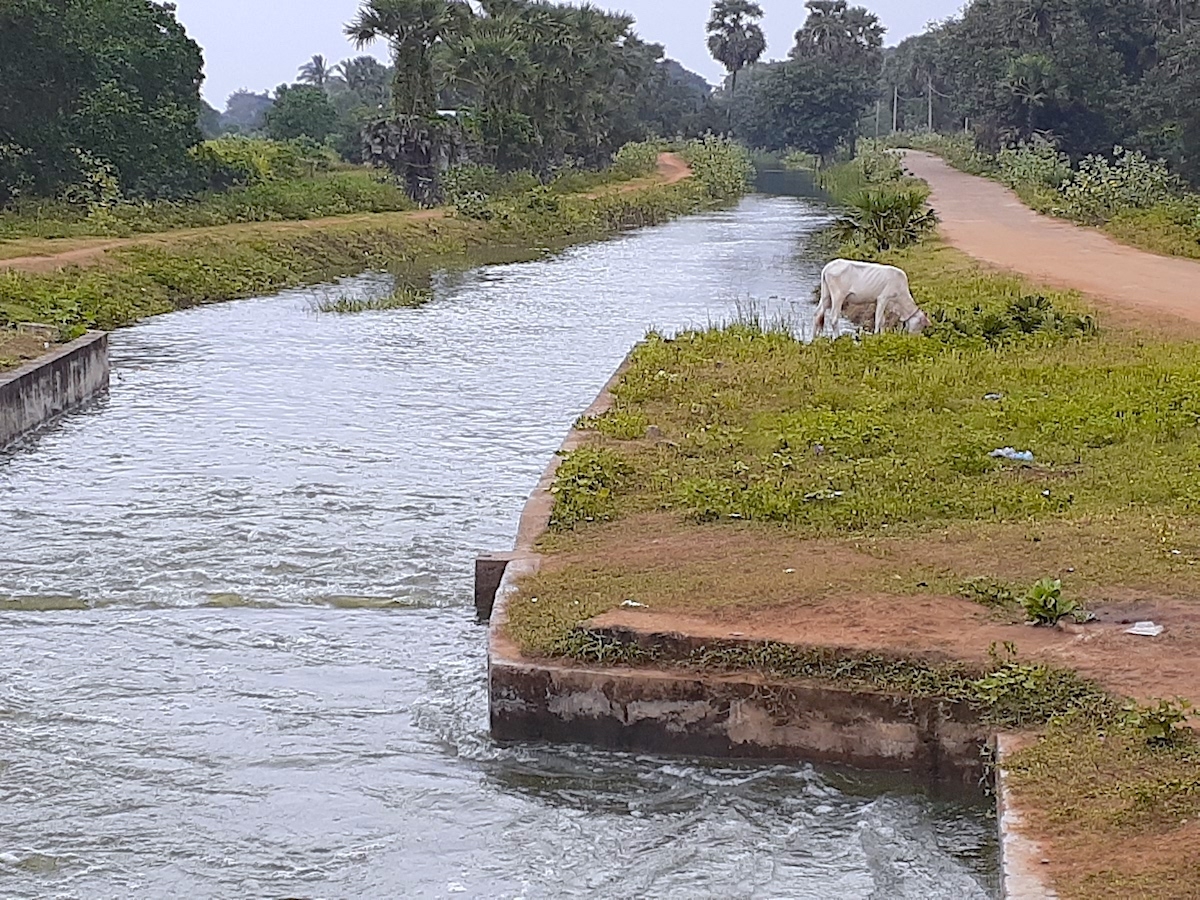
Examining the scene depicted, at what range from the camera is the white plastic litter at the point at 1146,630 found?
5.80 metres

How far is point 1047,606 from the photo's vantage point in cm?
593

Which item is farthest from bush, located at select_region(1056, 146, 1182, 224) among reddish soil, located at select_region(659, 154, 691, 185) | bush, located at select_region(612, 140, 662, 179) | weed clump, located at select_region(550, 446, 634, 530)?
bush, located at select_region(612, 140, 662, 179)

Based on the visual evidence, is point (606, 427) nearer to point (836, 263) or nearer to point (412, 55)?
point (836, 263)

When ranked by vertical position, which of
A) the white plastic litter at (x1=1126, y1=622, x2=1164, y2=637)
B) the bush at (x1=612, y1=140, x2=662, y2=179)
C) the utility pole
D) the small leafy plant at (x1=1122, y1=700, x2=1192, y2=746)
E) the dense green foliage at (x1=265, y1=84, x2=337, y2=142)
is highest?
the utility pole

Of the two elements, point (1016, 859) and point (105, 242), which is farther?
point (105, 242)

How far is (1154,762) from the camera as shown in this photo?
4703mm

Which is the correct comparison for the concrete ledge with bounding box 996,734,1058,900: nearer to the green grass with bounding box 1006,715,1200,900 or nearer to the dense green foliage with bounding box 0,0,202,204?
the green grass with bounding box 1006,715,1200,900

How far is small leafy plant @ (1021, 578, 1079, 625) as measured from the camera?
5938mm

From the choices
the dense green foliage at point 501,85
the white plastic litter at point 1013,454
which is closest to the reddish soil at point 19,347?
the white plastic litter at point 1013,454

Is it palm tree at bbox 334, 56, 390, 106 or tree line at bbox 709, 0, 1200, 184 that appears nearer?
tree line at bbox 709, 0, 1200, 184

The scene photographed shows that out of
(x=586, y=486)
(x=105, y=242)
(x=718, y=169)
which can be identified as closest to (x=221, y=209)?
(x=105, y=242)

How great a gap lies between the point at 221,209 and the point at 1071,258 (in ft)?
57.1

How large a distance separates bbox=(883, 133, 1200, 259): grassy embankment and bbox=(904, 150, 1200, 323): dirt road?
1.35ft

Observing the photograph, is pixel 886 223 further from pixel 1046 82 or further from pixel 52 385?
pixel 1046 82
